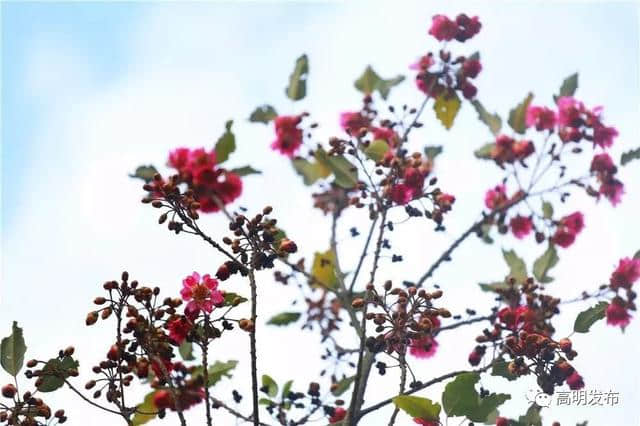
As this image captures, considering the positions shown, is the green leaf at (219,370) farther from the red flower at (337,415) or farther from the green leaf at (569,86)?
the green leaf at (569,86)

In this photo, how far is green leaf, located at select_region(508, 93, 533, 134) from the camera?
6.08 m

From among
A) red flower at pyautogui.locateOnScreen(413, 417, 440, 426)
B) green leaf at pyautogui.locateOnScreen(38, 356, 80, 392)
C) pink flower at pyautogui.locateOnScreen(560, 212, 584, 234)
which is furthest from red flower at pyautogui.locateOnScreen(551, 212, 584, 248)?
green leaf at pyautogui.locateOnScreen(38, 356, 80, 392)

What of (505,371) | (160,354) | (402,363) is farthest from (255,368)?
(505,371)

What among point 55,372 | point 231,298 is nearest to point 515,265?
point 231,298

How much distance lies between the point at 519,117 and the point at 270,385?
9.03 feet

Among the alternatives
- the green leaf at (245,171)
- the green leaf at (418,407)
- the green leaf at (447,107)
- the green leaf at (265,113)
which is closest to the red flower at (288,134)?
the green leaf at (265,113)

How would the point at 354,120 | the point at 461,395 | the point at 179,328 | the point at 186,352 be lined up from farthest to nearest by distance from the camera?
the point at 354,120, the point at 186,352, the point at 461,395, the point at 179,328

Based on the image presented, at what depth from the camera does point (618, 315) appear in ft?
17.9

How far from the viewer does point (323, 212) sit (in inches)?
246

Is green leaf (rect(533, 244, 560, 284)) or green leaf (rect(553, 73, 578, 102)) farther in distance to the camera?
green leaf (rect(553, 73, 578, 102))

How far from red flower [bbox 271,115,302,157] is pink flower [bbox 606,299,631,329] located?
8.25 feet

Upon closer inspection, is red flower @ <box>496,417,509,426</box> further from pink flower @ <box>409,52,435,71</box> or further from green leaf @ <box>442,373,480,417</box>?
pink flower @ <box>409,52,435,71</box>

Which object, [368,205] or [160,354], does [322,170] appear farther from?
[160,354]

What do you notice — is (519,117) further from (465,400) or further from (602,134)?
(465,400)
